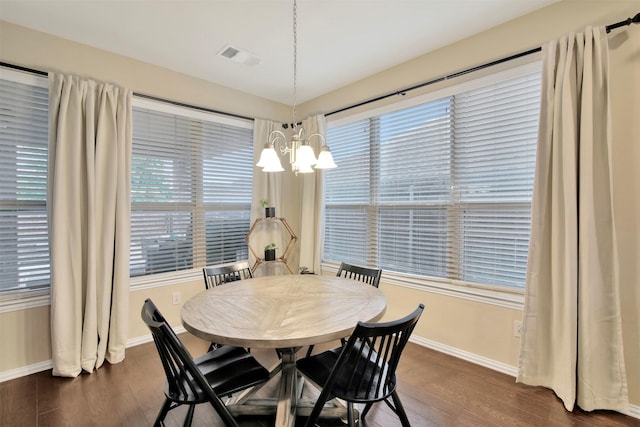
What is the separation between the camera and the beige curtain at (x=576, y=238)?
6.15ft

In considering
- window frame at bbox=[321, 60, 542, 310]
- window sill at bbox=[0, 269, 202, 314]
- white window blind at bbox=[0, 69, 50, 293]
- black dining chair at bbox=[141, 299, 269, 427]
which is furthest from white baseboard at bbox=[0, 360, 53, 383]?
window frame at bbox=[321, 60, 542, 310]

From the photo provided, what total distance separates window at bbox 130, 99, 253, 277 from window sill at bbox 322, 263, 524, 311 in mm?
1849

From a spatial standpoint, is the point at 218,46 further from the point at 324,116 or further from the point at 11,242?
the point at 11,242

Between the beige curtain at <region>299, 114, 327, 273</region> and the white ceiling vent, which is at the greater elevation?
the white ceiling vent

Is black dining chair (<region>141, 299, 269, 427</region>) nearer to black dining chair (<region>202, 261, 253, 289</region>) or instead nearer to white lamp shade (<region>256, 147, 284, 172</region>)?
black dining chair (<region>202, 261, 253, 289</region>)

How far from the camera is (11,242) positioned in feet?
7.75

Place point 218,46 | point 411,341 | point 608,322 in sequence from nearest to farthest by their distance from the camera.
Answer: point 608,322, point 218,46, point 411,341

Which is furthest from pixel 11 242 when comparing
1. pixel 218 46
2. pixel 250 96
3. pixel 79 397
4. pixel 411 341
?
pixel 411 341

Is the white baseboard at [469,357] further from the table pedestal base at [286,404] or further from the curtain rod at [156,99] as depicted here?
the curtain rod at [156,99]

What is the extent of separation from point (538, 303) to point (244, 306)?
1.95 meters

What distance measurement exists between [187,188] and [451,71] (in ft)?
9.10

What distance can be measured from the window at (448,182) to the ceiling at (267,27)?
0.48m

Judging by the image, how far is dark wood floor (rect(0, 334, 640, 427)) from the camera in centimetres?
184

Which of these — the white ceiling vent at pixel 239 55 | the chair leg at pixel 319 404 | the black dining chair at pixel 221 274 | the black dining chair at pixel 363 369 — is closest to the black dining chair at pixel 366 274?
the black dining chair at pixel 363 369
